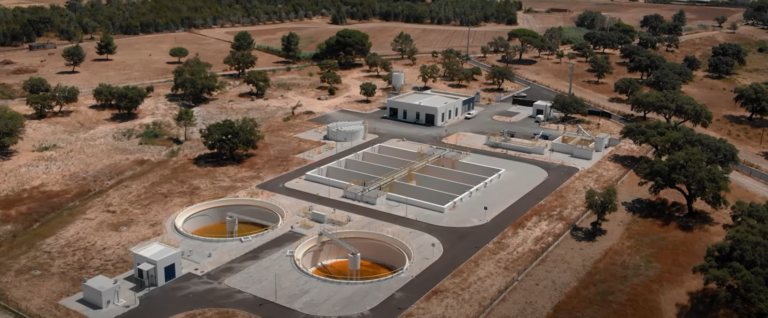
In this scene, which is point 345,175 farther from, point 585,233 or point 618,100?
point 618,100

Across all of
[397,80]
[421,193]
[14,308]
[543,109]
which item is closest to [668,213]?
[421,193]

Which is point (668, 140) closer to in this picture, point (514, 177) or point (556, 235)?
point (514, 177)

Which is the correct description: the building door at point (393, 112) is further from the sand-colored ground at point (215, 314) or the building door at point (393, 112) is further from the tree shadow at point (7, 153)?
the sand-colored ground at point (215, 314)

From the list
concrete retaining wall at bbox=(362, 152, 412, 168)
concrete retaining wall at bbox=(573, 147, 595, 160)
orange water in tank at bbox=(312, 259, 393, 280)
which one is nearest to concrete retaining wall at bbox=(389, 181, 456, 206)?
concrete retaining wall at bbox=(362, 152, 412, 168)

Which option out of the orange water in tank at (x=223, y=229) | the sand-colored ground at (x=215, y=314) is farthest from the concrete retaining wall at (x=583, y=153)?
the sand-colored ground at (x=215, y=314)

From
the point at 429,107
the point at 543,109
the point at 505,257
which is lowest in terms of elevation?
the point at 505,257

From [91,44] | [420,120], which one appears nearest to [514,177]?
[420,120]

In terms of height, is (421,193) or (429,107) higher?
(429,107)
